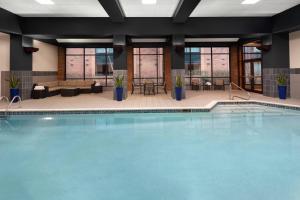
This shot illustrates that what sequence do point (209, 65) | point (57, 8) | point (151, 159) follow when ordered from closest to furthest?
point (151, 159) → point (57, 8) → point (209, 65)

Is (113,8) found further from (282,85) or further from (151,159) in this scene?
(282,85)

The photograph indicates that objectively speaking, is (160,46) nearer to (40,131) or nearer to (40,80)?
(40,80)

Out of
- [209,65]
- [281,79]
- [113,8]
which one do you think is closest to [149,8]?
[113,8]

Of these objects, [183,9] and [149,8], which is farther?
[149,8]

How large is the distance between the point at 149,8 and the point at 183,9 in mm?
1346

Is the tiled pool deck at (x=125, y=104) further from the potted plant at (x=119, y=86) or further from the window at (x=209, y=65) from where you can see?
the window at (x=209, y=65)

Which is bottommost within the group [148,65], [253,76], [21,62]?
[253,76]

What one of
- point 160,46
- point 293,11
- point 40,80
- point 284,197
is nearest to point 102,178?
point 284,197

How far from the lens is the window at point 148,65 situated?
56.6 ft

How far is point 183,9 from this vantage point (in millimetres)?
8469

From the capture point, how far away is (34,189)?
113 inches

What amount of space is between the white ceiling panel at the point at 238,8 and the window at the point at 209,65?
686cm

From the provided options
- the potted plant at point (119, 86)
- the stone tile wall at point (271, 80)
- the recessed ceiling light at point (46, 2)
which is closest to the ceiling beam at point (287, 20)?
the stone tile wall at point (271, 80)

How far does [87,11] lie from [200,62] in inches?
→ 431
